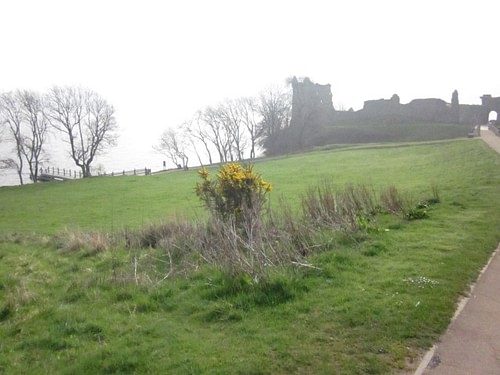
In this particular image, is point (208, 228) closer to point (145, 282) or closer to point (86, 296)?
point (145, 282)

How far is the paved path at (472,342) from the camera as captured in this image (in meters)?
3.91

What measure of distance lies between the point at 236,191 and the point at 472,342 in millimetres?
5891

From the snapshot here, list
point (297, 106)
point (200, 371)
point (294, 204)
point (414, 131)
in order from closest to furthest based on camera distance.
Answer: point (200, 371) < point (294, 204) < point (414, 131) < point (297, 106)

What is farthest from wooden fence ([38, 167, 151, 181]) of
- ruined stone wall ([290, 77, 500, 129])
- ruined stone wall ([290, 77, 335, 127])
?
ruined stone wall ([290, 77, 500, 129])

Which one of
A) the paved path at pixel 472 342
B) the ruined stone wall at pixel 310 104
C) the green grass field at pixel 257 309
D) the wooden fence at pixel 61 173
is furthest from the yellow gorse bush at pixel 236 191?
the ruined stone wall at pixel 310 104

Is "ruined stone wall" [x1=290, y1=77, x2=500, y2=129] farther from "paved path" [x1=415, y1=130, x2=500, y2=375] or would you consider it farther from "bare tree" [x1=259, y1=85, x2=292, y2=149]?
"paved path" [x1=415, y1=130, x2=500, y2=375]

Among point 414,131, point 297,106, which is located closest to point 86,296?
point 414,131

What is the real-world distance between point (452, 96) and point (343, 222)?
66317mm

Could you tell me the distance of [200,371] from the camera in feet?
13.3

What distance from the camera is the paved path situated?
3914mm

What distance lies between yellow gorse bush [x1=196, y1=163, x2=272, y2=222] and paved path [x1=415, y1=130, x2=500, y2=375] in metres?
4.87

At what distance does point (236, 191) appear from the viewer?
940cm

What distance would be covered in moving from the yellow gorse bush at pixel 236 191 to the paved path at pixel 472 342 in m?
4.87

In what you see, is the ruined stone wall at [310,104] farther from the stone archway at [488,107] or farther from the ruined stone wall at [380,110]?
the stone archway at [488,107]
